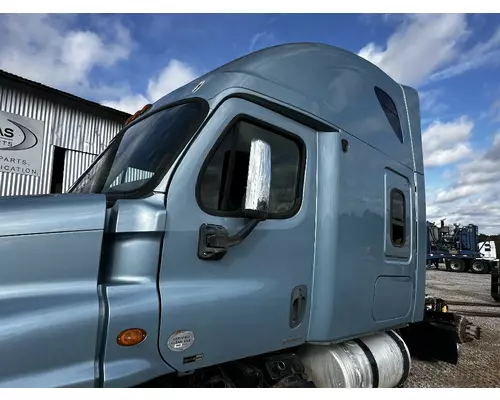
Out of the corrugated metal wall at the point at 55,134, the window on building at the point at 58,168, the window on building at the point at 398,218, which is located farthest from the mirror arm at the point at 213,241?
the window on building at the point at 58,168

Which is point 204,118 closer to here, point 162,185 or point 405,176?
point 162,185

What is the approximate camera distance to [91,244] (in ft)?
5.72

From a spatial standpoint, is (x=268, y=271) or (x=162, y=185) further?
(x=268, y=271)

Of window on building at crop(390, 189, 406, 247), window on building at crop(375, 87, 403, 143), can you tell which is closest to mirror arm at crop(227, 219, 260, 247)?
window on building at crop(390, 189, 406, 247)

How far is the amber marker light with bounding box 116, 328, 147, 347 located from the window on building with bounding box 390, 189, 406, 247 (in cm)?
226

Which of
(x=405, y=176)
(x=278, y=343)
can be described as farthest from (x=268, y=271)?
(x=405, y=176)

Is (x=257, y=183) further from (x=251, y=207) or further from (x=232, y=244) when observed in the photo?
(x=232, y=244)

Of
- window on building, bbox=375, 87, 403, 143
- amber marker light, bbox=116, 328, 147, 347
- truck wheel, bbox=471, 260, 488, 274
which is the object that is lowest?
truck wheel, bbox=471, 260, 488, 274

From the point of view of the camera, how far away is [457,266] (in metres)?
27.2

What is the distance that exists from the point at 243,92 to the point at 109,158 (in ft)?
3.79

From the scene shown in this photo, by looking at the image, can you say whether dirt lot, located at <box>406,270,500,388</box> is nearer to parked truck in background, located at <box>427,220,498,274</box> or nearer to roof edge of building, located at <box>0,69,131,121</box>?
roof edge of building, located at <box>0,69,131,121</box>

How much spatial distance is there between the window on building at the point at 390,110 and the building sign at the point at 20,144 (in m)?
10.3

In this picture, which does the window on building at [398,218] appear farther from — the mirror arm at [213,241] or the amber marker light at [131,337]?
the amber marker light at [131,337]

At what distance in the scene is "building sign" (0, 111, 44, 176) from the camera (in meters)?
10.3
